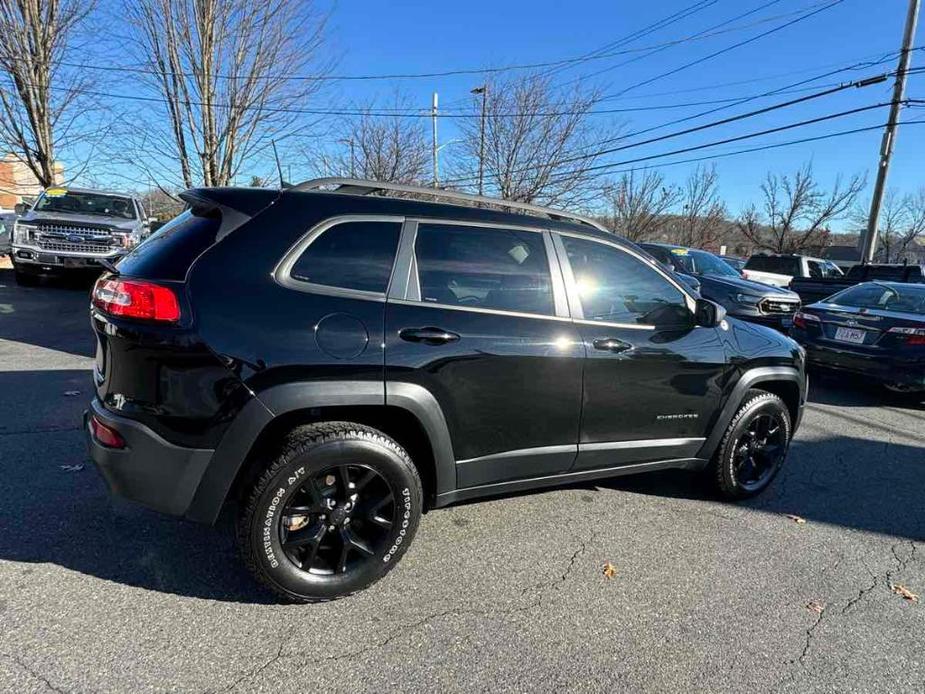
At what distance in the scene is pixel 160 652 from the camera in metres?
2.16

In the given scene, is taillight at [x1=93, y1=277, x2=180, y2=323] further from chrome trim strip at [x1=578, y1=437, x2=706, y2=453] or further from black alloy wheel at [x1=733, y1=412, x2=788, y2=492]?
black alloy wheel at [x1=733, y1=412, x2=788, y2=492]

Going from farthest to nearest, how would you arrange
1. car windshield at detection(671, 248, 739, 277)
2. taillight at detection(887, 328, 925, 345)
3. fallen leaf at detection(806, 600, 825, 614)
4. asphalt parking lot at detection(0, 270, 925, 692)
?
car windshield at detection(671, 248, 739, 277) < taillight at detection(887, 328, 925, 345) < fallen leaf at detection(806, 600, 825, 614) < asphalt parking lot at detection(0, 270, 925, 692)

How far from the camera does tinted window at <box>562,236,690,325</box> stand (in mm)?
3074

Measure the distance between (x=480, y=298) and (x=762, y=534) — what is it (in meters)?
2.32

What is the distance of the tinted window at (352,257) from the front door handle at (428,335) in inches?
9.3

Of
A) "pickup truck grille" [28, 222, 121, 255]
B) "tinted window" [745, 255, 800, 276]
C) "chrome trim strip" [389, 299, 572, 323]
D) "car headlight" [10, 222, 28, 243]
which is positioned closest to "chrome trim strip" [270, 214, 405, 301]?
"chrome trim strip" [389, 299, 572, 323]

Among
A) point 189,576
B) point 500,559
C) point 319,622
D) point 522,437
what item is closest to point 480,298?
point 522,437

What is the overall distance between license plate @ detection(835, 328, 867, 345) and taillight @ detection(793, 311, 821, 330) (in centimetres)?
34

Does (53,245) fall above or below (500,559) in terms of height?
above

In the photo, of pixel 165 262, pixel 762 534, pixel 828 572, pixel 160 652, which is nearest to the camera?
pixel 160 652

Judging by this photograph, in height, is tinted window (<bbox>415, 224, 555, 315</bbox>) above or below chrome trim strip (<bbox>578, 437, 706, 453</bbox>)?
above

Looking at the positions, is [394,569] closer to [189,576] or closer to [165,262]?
[189,576]

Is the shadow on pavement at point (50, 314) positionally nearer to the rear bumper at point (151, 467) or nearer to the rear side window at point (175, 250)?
the rear side window at point (175, 250)

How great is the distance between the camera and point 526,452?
9.54 feet
